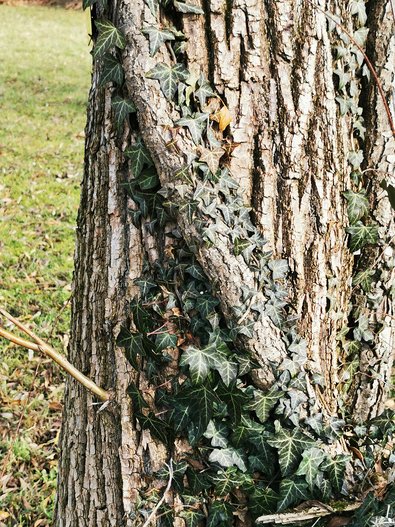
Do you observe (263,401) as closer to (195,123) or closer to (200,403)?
(200,403)

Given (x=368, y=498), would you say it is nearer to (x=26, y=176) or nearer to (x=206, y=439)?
(x=206, y=439)

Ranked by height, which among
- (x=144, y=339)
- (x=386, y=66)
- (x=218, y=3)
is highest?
(x=218, y=3)

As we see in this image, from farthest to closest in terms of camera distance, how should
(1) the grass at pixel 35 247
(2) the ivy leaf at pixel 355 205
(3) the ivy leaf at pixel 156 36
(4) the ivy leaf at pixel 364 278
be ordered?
(1) the grass at pixel 35 247 → (4) the ivy leaf at pixel 364 278 → (2) the ivy leaf at pixel 355 205 → (3) the ivy leaf at pixel 156 36

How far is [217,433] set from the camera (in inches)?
62.8

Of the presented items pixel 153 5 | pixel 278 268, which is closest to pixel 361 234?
pixel 278 268

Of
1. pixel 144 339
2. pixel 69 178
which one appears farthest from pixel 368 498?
pixel 69 178

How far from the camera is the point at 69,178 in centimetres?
633

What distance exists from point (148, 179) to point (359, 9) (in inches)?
27.9

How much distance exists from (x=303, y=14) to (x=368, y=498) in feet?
4.05

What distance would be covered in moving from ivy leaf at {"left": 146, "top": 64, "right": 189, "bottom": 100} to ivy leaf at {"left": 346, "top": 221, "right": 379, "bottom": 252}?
2.02 feet

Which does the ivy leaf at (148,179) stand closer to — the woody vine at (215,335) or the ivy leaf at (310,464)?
the woody vine at (215,335)

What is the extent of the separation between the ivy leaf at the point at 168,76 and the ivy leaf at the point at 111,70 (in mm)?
102

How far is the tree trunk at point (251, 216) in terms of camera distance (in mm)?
1457

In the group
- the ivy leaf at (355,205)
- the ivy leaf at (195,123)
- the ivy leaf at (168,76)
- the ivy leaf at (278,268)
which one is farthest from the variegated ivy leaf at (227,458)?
the ivy leaf at (168,76)
